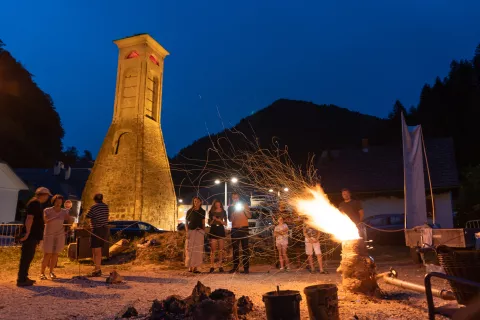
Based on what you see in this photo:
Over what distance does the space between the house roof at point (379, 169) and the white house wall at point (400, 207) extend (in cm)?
74

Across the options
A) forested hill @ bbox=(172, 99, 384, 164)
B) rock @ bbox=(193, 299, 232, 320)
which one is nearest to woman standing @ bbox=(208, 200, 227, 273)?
rock @ bbox=(193, 299, 232, 320)

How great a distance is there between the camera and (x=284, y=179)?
7.45m

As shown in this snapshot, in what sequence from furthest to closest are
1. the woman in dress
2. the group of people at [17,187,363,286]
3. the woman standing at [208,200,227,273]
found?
the woman standing at [208,200,227,273] < the woman in dress < the group of people at [17,187,363,286]

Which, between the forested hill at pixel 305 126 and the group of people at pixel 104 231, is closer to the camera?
the group of people at pixel 104 231

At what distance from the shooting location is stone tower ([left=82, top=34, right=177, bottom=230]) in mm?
18906

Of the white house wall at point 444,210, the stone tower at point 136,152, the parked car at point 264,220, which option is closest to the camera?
the parked car at point 264,220

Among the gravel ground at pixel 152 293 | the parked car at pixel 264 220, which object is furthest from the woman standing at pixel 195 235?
the parked car at pixel 264 220

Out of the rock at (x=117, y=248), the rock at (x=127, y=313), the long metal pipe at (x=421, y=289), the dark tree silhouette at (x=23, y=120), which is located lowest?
the rock at (x=127, y=313)

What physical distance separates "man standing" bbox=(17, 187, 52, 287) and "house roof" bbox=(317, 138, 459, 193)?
16.4m

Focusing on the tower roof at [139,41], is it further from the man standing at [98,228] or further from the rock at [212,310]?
the rock at [212,310]

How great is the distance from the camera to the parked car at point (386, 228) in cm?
1527

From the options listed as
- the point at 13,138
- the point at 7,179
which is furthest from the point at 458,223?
the point at 13,138

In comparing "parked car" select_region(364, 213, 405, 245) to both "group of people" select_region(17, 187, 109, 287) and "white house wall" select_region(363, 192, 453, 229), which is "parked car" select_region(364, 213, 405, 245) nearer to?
"white house wall" select_region(363, 192, 453, 229)

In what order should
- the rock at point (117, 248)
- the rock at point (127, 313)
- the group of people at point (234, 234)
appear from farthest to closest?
the rock at point (117, 248), the group of people at point (234, 234), the rock at point (127, 313)
